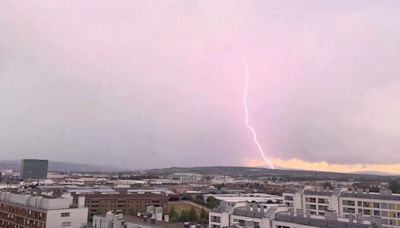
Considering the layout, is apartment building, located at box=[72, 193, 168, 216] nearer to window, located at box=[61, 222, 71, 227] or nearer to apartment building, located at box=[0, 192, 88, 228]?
apartment building, located at box=[0, 192, 88, 228]

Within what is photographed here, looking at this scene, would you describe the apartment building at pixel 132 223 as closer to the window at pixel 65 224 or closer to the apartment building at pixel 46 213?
the apartment building at pixel 46 213

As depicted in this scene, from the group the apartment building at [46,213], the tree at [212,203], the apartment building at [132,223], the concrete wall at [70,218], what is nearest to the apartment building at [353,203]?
the apartment building at [132,223]

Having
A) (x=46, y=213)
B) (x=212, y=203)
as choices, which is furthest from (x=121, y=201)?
(x=46, y=213)

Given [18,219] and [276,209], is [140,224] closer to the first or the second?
[276,209]

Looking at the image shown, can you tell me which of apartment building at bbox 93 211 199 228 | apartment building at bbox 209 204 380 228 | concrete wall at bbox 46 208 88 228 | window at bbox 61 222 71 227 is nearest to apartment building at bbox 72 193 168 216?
concrete wall at bbox 46 208 88 228

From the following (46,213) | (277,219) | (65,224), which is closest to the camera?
(277,219)

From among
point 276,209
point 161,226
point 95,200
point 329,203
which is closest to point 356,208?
point 329,203

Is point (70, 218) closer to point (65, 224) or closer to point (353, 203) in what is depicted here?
point (65, 224)
